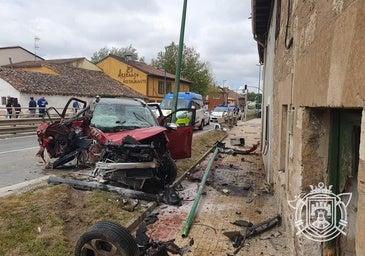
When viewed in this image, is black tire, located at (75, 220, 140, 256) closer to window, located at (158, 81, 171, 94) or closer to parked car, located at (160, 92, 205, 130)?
parked car, located at (160, 92, 205, 130)

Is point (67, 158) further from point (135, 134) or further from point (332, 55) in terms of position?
point (332, 55)

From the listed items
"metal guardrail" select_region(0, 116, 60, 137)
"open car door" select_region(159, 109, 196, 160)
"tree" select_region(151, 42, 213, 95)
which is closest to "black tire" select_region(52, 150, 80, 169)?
"open car door" select_region(159, 109, 196, 160)

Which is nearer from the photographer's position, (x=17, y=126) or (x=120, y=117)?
(x=120, y=117)

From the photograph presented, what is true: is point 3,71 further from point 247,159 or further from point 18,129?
point 247,159

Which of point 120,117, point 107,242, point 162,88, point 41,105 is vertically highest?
point 162,88

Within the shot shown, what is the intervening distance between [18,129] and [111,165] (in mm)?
14397

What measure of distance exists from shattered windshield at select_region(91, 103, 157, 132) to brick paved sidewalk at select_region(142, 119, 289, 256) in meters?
1.85

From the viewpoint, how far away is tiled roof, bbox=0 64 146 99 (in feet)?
98.8

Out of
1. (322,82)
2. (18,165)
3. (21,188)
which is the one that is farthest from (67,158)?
(322,82)

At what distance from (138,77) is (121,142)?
134 feet

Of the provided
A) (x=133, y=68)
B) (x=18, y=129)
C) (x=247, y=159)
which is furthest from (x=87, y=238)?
(x=133, y=68)

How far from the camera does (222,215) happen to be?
621 cm

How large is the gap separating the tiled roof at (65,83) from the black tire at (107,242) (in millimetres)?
27959

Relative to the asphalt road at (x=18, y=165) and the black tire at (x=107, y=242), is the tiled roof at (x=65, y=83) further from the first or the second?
the black tire at (x=107, y=242)
